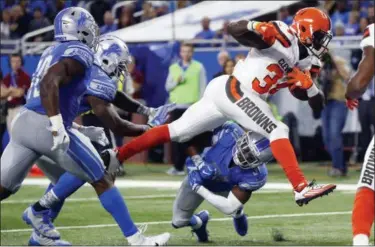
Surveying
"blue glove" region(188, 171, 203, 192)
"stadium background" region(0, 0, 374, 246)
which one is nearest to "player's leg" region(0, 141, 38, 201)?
"stadium background" region(0, 0, 374, 246)

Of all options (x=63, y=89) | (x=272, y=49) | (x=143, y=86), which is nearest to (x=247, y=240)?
(x=272, y=49)

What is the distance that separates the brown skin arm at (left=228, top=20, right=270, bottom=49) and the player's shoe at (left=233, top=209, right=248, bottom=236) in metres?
1.36

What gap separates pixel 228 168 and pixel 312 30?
1.27m

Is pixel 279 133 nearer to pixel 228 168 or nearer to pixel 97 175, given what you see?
pixel 228 168

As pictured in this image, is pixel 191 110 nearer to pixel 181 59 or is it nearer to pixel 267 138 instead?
pixel 267 138

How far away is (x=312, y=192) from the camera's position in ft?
29.5

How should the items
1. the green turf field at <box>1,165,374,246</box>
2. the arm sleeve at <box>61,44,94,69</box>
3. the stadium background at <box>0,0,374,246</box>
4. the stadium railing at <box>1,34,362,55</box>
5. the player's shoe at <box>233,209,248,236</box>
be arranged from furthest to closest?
the stadium railing at <box>1,34,362,55</box>
the stadium background at <box>0,0,374,246</box>
the green turf field at <box>1,165,374,246</box>
the player's shoe at <box>233,209,248,236</box>
the arm sleeve at <box>61,44,94,69</box>

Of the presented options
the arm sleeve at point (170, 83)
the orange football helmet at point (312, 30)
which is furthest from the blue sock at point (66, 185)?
the arm sleeve at point (170, 83)

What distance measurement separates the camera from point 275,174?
54.2ft

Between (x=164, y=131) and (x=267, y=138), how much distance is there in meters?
0.86

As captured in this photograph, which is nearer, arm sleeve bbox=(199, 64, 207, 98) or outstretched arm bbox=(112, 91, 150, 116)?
outstretched arm bbox=(112, 91, 150, 116)

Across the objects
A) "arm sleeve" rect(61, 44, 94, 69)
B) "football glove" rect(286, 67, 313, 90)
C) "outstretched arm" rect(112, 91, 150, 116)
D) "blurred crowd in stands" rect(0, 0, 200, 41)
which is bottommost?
"blurred crowd in stands" rect(0, 0, 200, 41)

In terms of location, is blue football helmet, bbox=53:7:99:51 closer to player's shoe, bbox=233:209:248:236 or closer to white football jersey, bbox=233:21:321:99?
white football jersey, bbox=233:21:321:99

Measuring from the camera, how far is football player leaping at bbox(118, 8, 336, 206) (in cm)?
946
